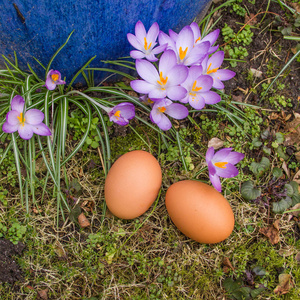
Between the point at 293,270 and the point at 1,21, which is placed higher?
the point at 1,21

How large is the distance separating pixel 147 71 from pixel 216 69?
11.9 inches

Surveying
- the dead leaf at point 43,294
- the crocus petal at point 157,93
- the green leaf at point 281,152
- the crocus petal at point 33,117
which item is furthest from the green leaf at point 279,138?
the dead leaf at point 43,294

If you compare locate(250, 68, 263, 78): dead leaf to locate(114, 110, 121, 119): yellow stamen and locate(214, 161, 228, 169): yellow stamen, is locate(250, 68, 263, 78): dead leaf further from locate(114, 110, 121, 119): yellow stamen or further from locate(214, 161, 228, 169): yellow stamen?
locate(114, 110, 121, 119): yellow stamen

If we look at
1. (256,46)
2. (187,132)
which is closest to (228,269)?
(187,132)

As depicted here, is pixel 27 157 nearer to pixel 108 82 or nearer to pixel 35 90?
pixel 35 90

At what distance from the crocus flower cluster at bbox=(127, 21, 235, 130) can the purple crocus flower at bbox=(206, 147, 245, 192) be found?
0.65 ft

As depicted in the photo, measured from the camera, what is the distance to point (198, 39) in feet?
A: 4.23

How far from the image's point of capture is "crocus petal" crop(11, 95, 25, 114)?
3.89 feet

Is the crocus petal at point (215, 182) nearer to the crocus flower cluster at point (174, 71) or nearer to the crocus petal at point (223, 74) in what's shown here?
the crocus flower cluster at point (174, 71)

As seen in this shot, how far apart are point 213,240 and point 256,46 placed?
1091 mm

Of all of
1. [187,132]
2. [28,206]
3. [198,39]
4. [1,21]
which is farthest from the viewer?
[187,132]

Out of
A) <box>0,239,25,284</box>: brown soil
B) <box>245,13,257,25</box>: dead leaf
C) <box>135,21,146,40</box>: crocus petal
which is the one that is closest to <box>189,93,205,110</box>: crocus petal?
<box>135,21,146,40</box>: crocus petal

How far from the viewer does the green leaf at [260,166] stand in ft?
5.06

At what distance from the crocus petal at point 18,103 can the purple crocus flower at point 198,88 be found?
621mm
